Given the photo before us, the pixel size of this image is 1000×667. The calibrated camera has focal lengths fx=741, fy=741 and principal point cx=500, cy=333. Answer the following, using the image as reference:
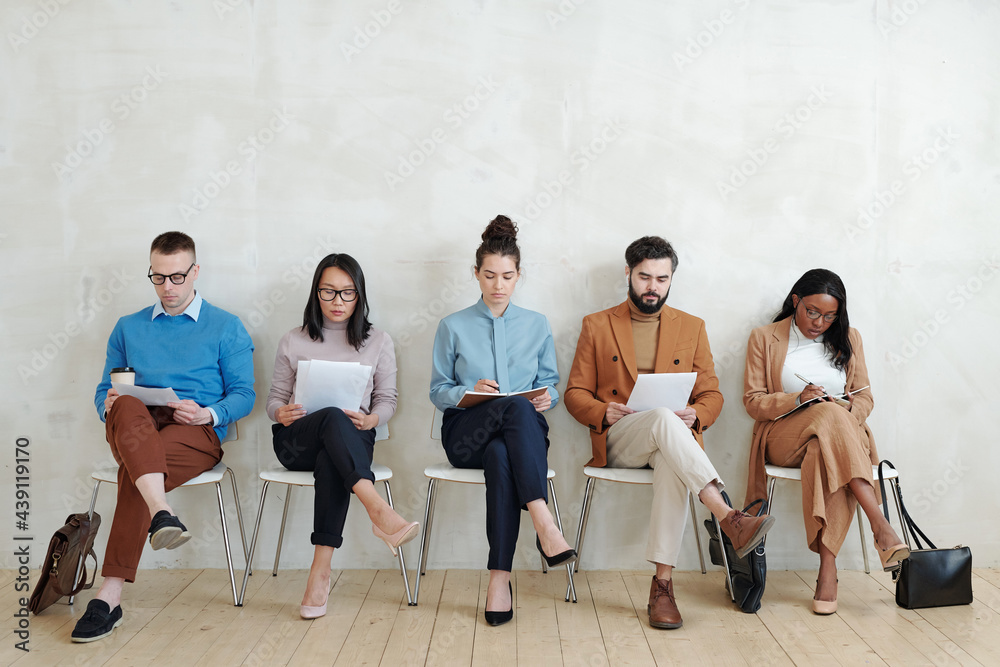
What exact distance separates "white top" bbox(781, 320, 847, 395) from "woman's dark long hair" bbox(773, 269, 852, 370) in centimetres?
3

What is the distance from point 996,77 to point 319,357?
2971 mm

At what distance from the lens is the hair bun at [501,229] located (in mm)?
2859

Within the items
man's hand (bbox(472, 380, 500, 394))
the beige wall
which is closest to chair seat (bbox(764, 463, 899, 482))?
the beige wall

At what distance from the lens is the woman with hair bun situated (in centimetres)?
237

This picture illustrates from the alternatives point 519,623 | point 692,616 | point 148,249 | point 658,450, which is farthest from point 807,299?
point 148,249

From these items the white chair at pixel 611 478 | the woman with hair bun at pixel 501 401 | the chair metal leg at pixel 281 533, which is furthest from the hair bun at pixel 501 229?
the chair metal leg at pixel 281 533

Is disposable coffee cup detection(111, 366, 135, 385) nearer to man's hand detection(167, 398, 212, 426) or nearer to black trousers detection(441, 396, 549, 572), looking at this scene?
man's hand detection(167, 398, 212, 426)

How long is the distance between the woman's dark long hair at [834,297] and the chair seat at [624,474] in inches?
35.3

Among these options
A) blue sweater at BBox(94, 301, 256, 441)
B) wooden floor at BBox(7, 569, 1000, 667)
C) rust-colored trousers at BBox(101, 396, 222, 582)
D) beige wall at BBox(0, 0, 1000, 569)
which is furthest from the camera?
beige wall at BBox(0, 0, 1000, 569)

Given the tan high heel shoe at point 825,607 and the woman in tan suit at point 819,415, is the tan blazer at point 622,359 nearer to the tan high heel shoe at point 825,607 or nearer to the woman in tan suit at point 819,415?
the woman in tan suit at point 819,415

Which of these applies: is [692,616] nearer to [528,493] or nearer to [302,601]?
[528,493]

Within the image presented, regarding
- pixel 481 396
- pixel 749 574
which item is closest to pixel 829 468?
pixel 749 574

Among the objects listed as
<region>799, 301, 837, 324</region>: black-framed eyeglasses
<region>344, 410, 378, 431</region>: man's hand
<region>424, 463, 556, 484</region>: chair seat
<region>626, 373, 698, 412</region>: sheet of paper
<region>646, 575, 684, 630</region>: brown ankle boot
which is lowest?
<region>646, 575, 684, 630</region>: brown ankle boot

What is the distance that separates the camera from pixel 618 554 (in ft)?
9.93
